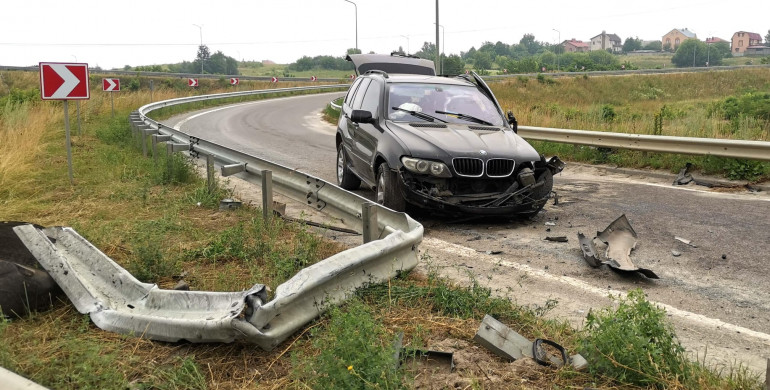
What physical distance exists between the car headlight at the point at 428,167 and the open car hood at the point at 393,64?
8.43 metres

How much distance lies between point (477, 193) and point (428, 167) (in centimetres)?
63

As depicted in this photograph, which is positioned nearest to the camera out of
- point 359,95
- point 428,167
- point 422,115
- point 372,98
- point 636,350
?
point 636,350

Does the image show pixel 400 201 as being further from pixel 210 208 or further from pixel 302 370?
pixel 302 370

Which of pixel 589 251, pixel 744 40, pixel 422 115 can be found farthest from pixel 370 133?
pixel 744 40

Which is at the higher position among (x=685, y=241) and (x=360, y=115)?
(x=360, y=115)

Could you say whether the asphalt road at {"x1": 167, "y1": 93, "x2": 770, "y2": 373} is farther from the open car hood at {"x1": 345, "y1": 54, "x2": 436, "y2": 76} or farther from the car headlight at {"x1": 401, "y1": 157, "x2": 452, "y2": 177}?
the open car hood at {"x1": 345, "y1": 54, "x2": 436, "y2": 76}

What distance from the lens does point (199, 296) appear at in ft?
12.5

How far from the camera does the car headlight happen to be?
7090mm

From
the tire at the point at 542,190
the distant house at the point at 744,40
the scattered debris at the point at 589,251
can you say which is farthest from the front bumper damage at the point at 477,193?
the distant house at the point at 744,40

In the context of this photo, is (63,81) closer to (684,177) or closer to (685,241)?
(685,241)

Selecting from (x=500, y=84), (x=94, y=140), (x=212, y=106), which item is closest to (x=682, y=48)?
(x=500, y=84)

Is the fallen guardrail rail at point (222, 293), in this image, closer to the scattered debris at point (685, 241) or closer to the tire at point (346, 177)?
the scattered debris at point (685, 241)

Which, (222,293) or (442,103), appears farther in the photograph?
(442,103)

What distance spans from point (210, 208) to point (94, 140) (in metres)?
9.08
